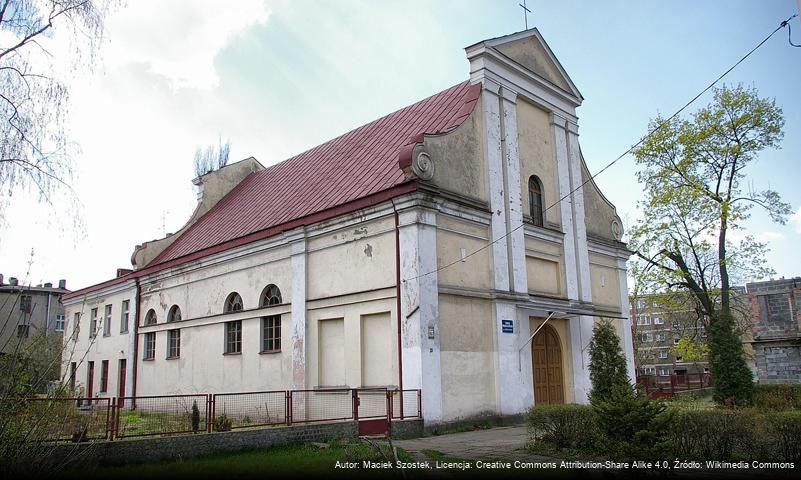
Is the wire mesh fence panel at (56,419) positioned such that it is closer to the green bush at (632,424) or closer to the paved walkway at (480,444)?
the paved walkway at (480,444)

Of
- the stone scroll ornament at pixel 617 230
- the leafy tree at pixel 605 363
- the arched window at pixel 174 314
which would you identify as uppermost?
the stone scroll ornament at pixel 617 230

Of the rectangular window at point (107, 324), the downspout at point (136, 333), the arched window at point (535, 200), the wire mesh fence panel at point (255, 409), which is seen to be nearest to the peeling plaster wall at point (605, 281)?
the arched window at point (535, 200)

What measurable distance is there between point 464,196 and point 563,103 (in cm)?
711

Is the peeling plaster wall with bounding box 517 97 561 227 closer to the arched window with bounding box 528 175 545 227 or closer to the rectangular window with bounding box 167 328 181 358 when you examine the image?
the arched window with bounding box 528 175 545 227

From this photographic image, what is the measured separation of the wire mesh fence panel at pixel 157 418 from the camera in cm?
1109

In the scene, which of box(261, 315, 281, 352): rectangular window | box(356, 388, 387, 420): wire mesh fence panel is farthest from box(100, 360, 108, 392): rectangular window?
box(356, 388, 387, 420): wire mesh fence panel

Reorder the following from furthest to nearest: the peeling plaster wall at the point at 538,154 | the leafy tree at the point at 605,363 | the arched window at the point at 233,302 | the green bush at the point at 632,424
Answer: the arched window at the point at 233,302
the peeling plaster wall at the point at 538,154
the leafy tree at the point at 605,363
the green bush at the point at 632,424

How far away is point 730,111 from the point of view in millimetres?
27344

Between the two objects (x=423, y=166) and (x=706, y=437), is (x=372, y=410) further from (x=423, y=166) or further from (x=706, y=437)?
(x=706, y=437)

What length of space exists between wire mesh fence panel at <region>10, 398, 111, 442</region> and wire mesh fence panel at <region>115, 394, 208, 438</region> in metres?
0.31

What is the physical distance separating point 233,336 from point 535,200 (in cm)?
1101

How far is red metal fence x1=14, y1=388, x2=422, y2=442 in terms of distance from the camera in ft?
31.8

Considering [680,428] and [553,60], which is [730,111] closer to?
[553,60]

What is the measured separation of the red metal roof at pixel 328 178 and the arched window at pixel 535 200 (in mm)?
3406
